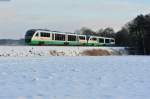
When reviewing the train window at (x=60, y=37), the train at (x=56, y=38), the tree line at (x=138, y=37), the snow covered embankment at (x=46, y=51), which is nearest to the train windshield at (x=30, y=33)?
the train at (x=56, y=38)

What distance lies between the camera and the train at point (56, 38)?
234 feet

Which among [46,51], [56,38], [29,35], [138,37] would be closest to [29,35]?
[29,35]

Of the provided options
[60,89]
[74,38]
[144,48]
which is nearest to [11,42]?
[74,38]

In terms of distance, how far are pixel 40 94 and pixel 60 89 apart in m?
1.57

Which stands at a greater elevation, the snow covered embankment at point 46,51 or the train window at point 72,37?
the train window at point 72,37

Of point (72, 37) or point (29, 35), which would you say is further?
point (72, 37)

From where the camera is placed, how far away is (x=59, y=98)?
14.9m

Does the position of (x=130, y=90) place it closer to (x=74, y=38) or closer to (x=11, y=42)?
(x=74, y=38)

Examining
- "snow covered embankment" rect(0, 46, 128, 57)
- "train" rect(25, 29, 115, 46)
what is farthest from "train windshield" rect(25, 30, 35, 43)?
"snow covered embankment" rect(0, 46, 128, 57)

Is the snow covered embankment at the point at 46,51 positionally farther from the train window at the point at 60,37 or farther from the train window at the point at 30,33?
the train window at the point at 30,33

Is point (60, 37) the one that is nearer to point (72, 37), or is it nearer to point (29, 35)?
point (72, 37)

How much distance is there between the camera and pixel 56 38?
76.9 m

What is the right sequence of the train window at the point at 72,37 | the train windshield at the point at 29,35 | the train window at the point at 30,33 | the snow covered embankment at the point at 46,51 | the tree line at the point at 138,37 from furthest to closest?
the tree line at the point at 138,37, the train window at the point at 72,37, the train windshield at the point at 29,35, the train window at the point at 30,33, the snow covered embankment at the point at 46,51

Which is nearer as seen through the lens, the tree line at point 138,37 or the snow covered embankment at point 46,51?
the snow covered embankment at point 46,51
